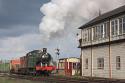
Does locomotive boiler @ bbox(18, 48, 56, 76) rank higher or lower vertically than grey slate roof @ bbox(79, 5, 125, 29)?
lower

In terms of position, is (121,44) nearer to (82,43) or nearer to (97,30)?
(97,30)

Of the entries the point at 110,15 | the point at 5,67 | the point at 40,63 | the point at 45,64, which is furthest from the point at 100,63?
the point at 5,67

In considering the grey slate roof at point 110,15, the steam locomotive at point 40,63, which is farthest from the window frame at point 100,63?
the steam locomotive at point 40,63

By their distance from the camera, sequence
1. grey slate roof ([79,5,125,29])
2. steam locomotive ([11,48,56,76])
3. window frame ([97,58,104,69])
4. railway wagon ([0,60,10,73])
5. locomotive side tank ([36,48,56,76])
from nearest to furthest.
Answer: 1. grey slate roof ([79,5,125,29])
2. window frame ([97,58,104,69])
3. locomotive side tank ([36,48,56,76])
4. steam locomotive ([11,48,56,76])
5. railway wagon ([0,60,10,73])

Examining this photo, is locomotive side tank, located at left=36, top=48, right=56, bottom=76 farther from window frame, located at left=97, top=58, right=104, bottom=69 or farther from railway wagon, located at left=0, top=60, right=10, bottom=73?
railway wagon, located at left=0, top=60, right=10, bottom=73

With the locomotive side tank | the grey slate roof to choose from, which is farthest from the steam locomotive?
the grey slate roof

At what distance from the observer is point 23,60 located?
53.5 m

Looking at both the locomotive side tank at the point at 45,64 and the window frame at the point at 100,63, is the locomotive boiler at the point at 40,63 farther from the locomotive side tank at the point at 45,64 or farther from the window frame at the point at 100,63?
the window frame at the point at 100,63

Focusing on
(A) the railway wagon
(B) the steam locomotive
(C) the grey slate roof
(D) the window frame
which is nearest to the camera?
(C) the grey slate roof

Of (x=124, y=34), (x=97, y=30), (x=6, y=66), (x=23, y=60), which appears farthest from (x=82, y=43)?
(x=6, y=66)

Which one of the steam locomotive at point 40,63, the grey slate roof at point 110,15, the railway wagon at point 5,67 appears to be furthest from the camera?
the railway wagon at point 5,67

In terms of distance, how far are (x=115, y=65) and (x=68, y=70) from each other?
1577cm

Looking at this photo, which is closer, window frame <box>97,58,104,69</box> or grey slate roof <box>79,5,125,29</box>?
grey slate roof <box>79,5,125,29</box>

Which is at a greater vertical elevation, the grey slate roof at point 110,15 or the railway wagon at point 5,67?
the grey slate roof at point 110,15
